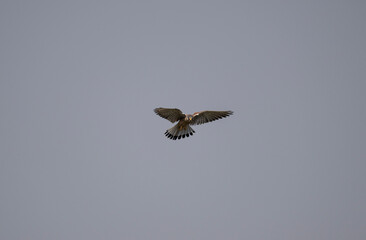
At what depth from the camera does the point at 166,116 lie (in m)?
17.0

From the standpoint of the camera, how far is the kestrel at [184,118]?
16812 mm

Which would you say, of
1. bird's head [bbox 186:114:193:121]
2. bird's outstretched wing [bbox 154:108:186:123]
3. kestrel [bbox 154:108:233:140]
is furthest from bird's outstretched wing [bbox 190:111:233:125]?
bird's outstretched wing [bbox 154:108:186:123]

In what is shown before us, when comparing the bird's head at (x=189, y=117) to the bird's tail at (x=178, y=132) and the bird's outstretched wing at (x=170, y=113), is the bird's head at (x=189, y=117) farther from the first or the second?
the bird's tail at (x=178, y=132)

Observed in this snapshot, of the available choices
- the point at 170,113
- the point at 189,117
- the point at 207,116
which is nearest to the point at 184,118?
the point at 189,117

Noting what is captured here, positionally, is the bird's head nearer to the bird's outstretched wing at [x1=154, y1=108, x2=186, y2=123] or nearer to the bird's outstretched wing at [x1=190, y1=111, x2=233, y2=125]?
the bird's outstretched wing at [x1=154, y1=108, x2=186, y2=123]

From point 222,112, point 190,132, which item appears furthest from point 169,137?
point 222,112

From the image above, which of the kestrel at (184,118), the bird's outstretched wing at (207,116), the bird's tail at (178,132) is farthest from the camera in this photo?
the bird's tail at (178,132)

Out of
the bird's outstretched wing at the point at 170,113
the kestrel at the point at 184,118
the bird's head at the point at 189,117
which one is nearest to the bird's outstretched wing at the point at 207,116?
the kestrel at the point at 184,118

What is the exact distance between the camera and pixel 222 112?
17094 millimetres

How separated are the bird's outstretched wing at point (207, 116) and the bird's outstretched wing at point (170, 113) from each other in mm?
740

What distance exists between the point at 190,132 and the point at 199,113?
106cm

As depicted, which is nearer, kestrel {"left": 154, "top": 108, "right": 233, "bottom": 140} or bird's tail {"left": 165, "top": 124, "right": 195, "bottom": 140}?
kestrel {"left": 154, "top": 108, "right": 233, "bottom": 140}

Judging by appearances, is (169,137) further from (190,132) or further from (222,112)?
(222,112)

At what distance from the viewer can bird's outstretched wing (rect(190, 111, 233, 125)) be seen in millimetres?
17172
